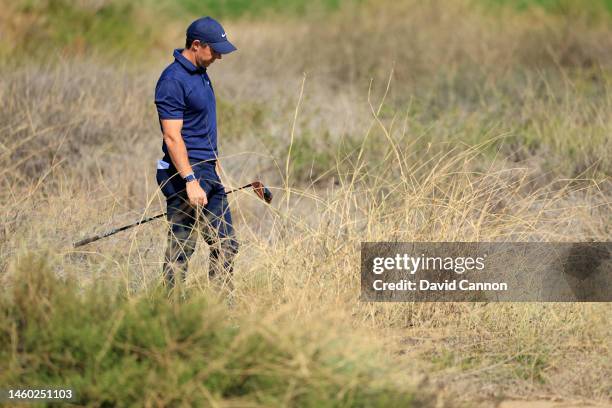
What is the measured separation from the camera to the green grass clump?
170 inches

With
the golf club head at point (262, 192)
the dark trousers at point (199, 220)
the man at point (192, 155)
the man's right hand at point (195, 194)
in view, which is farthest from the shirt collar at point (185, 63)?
the golf club head at point (262, 192)

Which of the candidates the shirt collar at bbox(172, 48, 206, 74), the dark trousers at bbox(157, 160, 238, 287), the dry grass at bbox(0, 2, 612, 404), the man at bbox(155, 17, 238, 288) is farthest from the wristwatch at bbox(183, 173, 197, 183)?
the shirt collar at bbox(172, 48, 206, 74)

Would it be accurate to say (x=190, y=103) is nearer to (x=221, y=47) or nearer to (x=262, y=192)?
(x=221, y=47)

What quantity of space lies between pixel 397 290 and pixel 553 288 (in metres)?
1.05

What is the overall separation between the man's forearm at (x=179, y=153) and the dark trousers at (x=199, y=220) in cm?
12

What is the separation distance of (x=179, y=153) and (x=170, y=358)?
153 cm

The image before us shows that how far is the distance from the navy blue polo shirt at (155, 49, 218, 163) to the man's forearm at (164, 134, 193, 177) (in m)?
0.13

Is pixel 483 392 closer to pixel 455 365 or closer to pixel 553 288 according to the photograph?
pixel 455 365

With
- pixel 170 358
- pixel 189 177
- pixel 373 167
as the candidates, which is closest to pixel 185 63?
pixel 189 177

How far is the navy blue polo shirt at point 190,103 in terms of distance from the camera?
564 centimetres

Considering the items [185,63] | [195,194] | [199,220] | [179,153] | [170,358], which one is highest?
[185,63]

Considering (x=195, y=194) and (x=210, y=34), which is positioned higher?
(x=210, y=34)

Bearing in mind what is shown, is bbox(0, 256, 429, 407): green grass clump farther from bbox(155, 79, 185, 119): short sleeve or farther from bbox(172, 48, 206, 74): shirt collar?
bbox(172, 48, 206, 74): shirt collar

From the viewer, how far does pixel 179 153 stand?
220 inches
